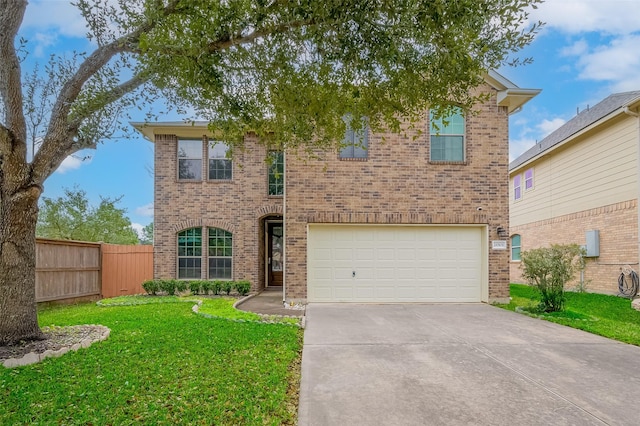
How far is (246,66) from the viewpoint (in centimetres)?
589

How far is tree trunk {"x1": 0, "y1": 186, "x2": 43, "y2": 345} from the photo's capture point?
5406 millimetres

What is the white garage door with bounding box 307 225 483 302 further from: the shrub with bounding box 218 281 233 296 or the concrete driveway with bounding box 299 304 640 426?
the shrub with bounding box 218 281 233 296

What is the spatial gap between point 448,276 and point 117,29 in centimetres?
927

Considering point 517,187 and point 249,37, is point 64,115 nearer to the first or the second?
point 249,37

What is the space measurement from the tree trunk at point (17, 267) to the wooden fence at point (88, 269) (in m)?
4.57

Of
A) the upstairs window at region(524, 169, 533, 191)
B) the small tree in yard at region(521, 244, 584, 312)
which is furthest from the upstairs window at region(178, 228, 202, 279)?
the upstairs window at region(524, 169, 533, 191)

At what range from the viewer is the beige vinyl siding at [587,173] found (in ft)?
38.6

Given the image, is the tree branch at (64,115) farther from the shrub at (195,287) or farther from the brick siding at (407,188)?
the shrub at (195,287)

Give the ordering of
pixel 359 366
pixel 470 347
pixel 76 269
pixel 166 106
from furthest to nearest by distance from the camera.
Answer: pixel 76 269
pixel 166 106
pixel 470 347
pixel 359 366

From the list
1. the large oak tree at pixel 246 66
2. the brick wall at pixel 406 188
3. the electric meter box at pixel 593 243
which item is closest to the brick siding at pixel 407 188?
the brick wall at pixel 406 188

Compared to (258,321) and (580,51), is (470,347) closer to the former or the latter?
(258,321)

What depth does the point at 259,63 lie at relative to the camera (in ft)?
19.0

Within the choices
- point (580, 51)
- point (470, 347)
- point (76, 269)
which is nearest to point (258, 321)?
point (470, 347)

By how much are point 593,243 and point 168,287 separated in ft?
46.7
